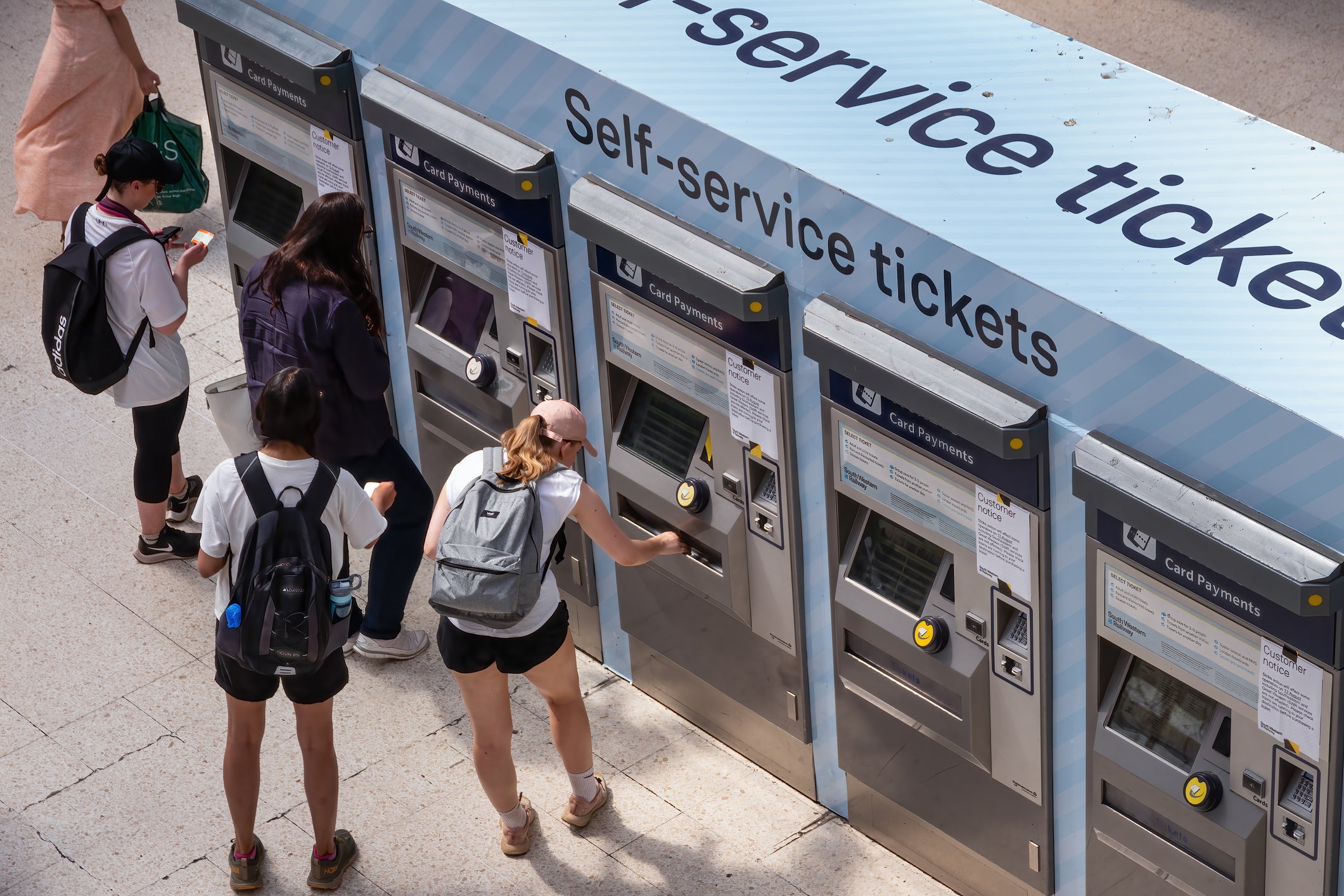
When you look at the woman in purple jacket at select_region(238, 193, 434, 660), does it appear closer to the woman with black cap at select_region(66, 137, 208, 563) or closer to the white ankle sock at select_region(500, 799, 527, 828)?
the woman with black cap at select_region(66, 137, 208, 563)

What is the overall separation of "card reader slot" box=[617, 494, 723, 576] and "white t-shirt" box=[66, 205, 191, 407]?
5.64 ft

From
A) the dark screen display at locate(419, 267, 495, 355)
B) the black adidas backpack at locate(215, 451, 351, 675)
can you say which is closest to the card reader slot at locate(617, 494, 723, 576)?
the dark screen display at locate(419, 267, 495, 355)

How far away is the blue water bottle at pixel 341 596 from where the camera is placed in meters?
4.50

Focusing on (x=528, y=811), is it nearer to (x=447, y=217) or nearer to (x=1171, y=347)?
(x=447, y=217)

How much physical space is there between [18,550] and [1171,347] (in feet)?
15.3

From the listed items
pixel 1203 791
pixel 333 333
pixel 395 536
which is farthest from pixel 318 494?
pixel 1203 791

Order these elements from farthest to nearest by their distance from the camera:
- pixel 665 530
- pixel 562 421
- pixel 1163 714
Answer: pixel 665 530
pixel 562 421
pixel 1163 714

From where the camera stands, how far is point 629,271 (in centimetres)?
490

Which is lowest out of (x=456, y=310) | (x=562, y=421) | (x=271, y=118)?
(x=456, y=310)

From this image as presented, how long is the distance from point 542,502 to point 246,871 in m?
1.54

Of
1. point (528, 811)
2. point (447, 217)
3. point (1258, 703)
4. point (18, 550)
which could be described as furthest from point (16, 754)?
point (1258, 703)

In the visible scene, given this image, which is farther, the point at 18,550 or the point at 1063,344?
the point at 18,550

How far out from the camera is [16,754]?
561 cm

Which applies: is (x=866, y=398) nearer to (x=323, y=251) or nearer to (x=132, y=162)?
(x=323, y=251)
